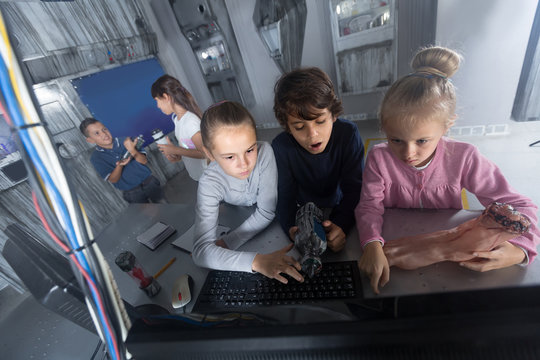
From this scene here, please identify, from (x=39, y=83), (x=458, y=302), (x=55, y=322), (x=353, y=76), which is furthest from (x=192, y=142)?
(x=353, y=76)

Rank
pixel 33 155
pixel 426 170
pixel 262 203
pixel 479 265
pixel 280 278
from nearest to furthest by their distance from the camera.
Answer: pixel 33 155, pixel 479 265, pixel 280 278, pixel 426 170, pixel 262 203

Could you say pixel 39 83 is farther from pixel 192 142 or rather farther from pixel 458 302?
pixel 458 302

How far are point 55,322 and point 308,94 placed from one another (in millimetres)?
2096

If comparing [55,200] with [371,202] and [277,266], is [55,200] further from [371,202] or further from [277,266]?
[371,202]

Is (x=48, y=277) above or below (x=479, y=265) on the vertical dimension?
above

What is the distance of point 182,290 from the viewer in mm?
831

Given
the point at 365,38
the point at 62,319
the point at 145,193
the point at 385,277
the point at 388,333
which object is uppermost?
the point at 365,38

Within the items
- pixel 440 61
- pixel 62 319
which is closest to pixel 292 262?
pixel 440 61

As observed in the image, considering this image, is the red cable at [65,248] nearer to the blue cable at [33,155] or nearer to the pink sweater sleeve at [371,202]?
the blue cable at [33,155]

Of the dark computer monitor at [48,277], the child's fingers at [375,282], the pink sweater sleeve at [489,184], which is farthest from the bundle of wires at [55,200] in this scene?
the pink sweater sleeve at [489,184]

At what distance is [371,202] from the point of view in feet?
3.11

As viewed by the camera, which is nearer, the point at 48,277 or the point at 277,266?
the point at 48,277

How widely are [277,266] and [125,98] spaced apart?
2585 mm

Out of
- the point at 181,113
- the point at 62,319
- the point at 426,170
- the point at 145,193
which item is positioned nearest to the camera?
the point at 426,170
